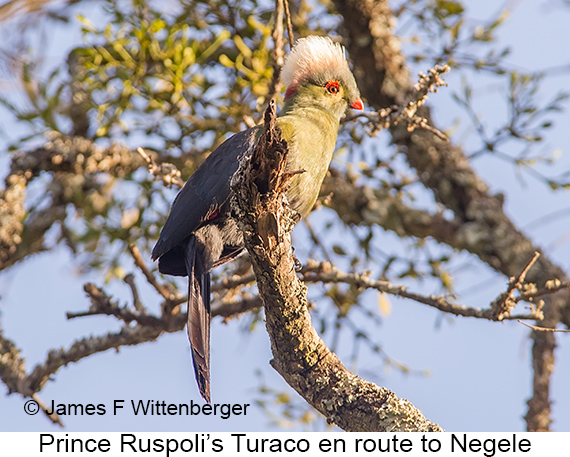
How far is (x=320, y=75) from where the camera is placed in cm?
312

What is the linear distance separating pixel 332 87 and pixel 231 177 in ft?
2.87

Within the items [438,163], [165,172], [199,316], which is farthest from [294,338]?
[438,163]

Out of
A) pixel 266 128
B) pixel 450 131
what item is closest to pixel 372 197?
pixel 450 131

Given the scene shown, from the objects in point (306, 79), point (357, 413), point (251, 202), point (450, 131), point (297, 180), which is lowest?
point (357, 413)

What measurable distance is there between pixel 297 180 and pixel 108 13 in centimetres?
186

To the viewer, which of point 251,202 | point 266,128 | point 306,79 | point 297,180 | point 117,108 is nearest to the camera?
point 266,128

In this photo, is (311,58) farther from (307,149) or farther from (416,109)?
(416,109)

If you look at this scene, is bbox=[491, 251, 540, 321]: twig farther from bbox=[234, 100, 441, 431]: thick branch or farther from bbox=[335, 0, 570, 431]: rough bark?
bbox=[335, 0, 570, 431]: rough bark

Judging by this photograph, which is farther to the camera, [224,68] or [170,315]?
[224,68]

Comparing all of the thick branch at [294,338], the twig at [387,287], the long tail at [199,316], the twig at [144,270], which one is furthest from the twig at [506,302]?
the twig at [144,270]

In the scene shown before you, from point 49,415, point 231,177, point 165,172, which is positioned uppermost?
point 165,172

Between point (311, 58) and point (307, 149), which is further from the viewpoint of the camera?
point (311, 58)

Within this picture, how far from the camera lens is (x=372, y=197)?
4059 mm

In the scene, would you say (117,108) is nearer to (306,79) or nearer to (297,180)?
(306,79)
